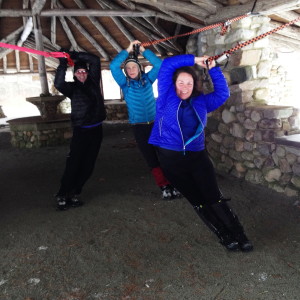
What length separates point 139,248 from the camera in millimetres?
3053

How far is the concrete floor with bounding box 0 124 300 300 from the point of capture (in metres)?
2.43

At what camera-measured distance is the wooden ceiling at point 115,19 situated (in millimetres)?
4633

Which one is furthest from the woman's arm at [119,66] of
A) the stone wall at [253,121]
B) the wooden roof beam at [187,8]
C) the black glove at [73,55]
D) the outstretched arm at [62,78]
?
the wooden roof beam at [187,8]

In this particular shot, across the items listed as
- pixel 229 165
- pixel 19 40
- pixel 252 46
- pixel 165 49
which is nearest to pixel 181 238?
pixel 229 165

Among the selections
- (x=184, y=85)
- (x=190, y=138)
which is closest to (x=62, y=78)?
(x=184, y=85)

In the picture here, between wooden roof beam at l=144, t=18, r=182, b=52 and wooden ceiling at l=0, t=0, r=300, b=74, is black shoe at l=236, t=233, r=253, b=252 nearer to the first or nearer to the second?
wooden ceiling at l=0, t=0, r=300, b=74

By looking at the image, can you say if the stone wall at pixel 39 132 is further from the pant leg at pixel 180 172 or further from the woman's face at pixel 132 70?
the pant leg at pixel 180 172

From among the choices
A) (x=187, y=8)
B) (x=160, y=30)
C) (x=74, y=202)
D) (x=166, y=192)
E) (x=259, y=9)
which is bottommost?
(x=74, y=202)

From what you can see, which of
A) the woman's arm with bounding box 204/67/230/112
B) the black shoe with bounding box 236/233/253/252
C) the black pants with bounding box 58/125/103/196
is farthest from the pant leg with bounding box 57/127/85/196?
the black shoe with bounding box 236/233/253/252

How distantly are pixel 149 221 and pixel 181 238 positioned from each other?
22.4 inches

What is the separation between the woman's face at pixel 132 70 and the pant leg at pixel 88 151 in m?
0.80

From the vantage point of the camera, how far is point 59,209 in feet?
13.4

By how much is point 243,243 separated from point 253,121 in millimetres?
2131

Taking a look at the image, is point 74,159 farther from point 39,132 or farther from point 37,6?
point 37,6
